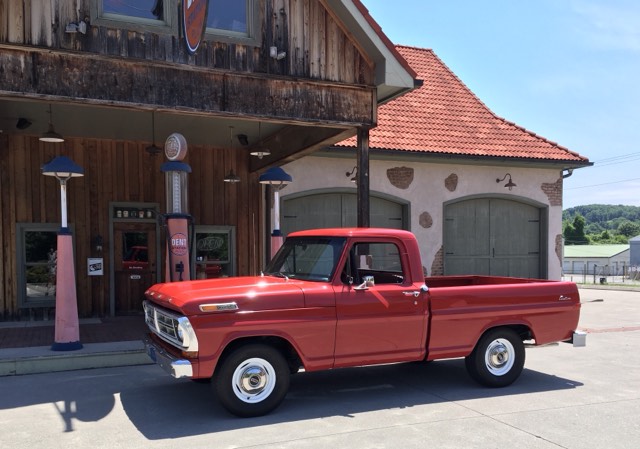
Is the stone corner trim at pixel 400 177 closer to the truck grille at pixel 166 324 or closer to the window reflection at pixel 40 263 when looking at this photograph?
the window reflection at pixel 40 263

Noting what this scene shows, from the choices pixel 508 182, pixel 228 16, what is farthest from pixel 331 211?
pixel 228 16

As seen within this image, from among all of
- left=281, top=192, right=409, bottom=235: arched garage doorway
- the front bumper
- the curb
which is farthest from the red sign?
left=281, top=192, right=409, bottom=235: arched garage doorway

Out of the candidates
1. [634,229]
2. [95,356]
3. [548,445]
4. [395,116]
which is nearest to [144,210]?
[95,356]

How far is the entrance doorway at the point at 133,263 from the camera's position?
12.0m

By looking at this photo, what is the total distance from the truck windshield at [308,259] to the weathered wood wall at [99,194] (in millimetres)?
6204

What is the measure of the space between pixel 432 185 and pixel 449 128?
1.84 metres

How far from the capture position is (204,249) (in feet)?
41.6

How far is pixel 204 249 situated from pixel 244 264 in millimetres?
986

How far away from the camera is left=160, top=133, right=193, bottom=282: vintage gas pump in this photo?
27.7 feet

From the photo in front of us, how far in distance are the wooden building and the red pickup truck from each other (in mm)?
2677

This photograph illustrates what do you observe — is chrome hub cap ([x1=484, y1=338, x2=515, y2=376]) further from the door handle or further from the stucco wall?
the stucco wall

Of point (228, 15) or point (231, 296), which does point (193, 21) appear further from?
point (231, 296)

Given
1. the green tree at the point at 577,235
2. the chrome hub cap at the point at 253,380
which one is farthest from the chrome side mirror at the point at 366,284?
the green tree at the point at 577,235

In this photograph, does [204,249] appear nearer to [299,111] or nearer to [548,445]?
[299,111]
